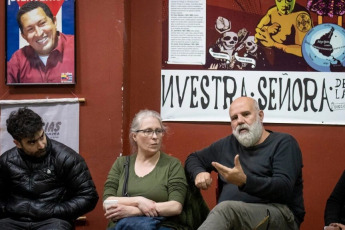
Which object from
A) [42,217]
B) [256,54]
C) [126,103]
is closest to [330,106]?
[256,54]

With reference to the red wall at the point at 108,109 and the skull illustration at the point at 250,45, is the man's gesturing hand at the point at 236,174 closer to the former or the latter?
the red wall at the point at 108,109

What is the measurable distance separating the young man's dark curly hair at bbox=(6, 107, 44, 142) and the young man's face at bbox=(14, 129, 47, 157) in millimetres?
26

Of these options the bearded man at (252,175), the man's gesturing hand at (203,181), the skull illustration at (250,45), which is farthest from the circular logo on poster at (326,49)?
the man's gesturing hand at (203,181)

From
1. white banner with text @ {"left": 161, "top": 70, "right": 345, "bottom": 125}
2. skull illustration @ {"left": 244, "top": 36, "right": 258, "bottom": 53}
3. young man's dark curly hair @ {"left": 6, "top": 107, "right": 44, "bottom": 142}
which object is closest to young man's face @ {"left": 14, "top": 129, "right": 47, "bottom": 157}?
young man's dark curly hair @ {"left": 6, "top": 107, "right": 44, "bottom": 142}

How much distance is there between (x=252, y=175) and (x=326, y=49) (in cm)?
163

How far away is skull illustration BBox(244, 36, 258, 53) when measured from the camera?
13.7 ft

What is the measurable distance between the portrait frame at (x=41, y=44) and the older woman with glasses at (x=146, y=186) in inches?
36.9

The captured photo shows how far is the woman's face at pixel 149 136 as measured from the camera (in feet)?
11.2

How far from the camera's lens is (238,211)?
112 inches

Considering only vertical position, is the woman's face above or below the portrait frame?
below

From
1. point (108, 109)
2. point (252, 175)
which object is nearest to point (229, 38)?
point (108, 109)

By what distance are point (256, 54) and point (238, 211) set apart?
1662 mm

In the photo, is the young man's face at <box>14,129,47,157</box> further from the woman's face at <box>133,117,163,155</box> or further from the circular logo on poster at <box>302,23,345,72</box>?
the circular logo on poster at <box>302,23,345,72</box>

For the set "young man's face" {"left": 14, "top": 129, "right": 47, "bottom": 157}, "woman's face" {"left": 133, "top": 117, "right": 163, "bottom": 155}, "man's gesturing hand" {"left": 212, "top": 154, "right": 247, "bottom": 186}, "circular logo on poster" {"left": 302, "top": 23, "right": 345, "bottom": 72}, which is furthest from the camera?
"circular logo on poster" {"left": 302, "top": 23, "right": 345, "bottom": 72}
